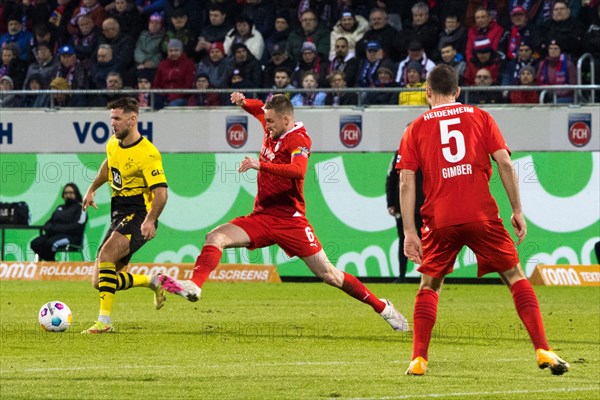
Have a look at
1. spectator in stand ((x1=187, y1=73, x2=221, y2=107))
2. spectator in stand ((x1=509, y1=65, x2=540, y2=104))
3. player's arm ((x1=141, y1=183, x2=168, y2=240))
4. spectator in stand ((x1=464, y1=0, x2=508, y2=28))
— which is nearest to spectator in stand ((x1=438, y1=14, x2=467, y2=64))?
spectator in stand ((x1=464, y1=0, x2=508, y2=28))

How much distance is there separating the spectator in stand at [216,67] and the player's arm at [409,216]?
46.5ft

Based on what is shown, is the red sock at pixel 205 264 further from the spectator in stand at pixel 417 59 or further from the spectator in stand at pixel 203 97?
the spectator in stand at pixel 203 97

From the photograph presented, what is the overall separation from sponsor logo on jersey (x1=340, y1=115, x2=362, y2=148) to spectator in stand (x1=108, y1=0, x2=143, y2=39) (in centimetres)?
520

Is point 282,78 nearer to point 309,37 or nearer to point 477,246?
point 309,37

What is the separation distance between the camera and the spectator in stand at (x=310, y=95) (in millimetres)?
21500

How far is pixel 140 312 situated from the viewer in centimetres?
1480

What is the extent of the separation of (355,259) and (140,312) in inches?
271

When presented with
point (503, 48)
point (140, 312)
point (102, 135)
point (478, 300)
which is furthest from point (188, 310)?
point (503, 48)

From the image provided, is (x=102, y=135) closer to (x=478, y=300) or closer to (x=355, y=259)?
(x=355, y=259)

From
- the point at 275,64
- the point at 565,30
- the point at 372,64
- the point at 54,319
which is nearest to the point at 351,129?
the point at 372,64

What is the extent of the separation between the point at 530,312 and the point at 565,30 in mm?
13321

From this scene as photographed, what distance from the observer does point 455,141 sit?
8375mm

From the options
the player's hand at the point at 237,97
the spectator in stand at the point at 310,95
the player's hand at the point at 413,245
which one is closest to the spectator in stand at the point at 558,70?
the spectator in stand at the point at 310,95

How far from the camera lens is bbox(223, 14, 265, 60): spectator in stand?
22.7 m
